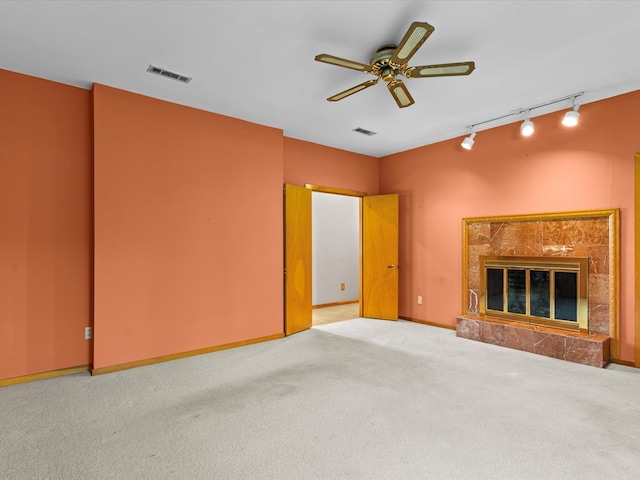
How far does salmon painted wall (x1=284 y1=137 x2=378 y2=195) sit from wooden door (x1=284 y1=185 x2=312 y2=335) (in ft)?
0.94

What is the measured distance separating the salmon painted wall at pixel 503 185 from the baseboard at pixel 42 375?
14.2 ft

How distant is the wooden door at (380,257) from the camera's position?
5.57 meters

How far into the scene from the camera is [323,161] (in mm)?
5332

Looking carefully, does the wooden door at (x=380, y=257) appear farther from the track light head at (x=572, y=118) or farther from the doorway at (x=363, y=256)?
the track light head at (x=572, y=118)

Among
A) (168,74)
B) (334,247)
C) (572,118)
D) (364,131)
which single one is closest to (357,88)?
(168,74)

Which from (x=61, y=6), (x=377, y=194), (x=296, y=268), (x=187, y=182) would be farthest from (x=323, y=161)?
(x=61, y=6)

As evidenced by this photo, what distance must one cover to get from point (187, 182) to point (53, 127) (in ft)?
4.13

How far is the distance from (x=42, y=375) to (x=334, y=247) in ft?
16.4

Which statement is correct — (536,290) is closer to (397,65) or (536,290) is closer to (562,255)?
(562,255)

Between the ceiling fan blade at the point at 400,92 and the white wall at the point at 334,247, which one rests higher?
the ceiling fan blade at the point at 400,92

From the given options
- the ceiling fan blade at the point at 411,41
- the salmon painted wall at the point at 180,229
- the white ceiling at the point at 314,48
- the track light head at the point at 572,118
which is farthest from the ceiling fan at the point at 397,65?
the salmon painted wall at the point at 180,229

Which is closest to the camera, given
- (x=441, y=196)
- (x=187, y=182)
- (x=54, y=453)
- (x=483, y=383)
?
(x=54, y=453)

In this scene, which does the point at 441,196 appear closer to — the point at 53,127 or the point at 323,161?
the point at 323,161

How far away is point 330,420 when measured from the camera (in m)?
2.43
